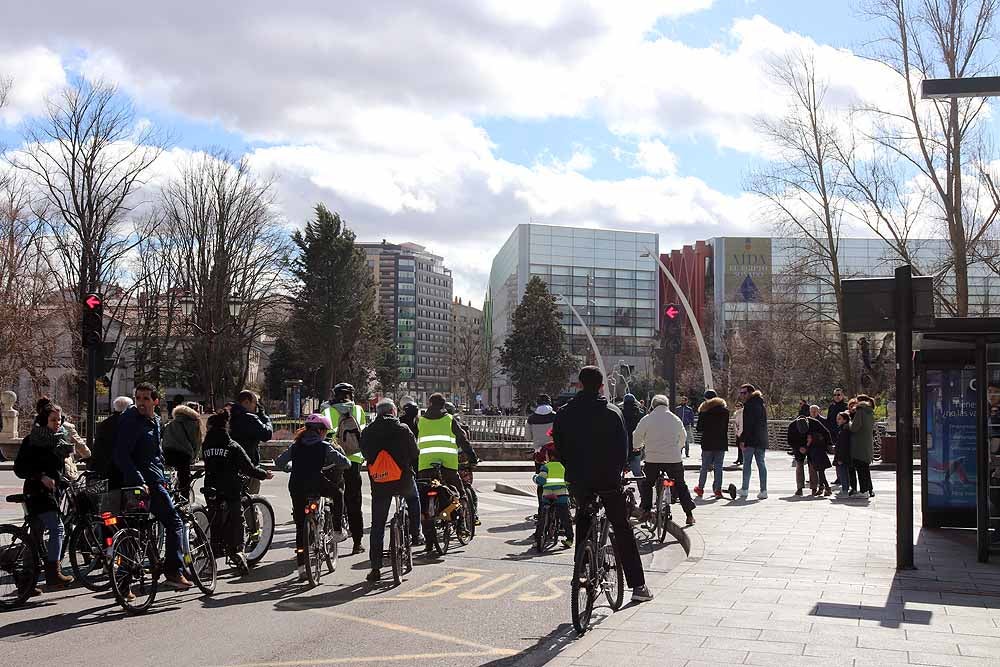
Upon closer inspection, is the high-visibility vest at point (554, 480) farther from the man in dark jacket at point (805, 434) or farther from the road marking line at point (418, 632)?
the man in dark jacket at point (805, 434)

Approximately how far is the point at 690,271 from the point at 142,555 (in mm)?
125556

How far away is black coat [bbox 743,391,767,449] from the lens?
18.4m

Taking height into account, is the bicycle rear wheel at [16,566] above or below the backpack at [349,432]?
below

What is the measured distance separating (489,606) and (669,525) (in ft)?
13.7

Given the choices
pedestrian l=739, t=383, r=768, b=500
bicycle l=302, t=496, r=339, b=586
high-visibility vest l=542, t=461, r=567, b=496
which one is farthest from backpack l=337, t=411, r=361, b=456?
pedestrian l=739, t=383, r=768, b=500

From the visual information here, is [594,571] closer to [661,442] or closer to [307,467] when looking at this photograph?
[307,467]

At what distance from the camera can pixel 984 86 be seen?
978 centimetres

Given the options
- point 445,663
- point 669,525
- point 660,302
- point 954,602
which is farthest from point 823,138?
point 660,302

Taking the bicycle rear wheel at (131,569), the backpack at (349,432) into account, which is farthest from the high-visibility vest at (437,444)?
the bicycle rear wheel at (131,569)

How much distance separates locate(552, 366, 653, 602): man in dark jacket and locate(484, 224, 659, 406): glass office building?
10959cm

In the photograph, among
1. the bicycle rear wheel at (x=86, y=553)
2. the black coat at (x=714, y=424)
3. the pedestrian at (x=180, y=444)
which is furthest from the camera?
the black coat at (x=714, y=424)

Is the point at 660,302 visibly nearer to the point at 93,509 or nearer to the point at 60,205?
the point at 60,205

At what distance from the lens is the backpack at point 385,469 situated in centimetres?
1018

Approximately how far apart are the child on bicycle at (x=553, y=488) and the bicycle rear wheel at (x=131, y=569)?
4689mm
